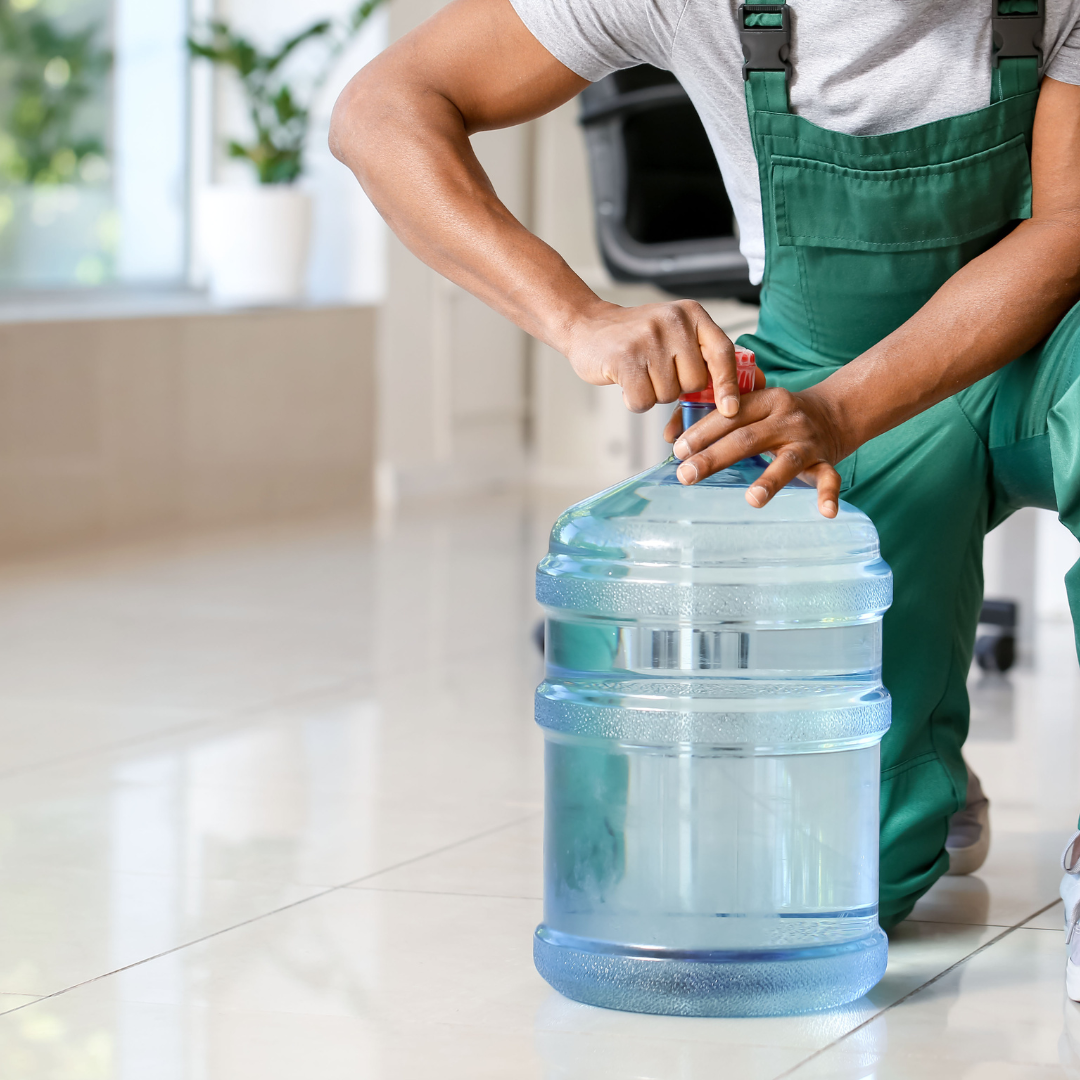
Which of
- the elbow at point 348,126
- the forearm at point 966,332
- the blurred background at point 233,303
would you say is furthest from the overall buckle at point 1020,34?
the blurred background at point 233,303

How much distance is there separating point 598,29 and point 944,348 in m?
0.36

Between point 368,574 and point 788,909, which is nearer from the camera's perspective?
point 788,909

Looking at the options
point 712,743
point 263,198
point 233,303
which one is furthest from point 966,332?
point 233,303

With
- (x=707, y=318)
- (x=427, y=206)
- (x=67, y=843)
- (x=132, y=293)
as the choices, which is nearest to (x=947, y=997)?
(x=707, y=318)

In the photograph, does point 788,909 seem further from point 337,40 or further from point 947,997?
point 337,40

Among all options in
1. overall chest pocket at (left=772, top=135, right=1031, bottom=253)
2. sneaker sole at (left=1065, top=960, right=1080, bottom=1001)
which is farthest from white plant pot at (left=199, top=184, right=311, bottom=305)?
sneaker sole at (left=1065, top=960, right=1080, bottom=1001)

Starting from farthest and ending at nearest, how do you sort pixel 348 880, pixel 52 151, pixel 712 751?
pixel 52 151, pixel 348 880, pixel 712 751

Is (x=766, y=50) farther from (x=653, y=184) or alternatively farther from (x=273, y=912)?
(x=653, y=184)

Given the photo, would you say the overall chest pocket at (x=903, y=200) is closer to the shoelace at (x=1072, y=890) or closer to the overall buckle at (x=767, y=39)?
the overall buckle at (x=767, y=39)

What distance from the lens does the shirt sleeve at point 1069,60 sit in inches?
56.6

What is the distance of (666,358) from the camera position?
125cm

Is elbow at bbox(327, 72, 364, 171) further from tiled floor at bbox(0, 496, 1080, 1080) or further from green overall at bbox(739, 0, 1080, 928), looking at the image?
tiled floor at bbox(0, 496, 1080, 1080)

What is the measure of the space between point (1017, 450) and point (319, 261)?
4.17 meters

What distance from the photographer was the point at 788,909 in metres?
1.34
